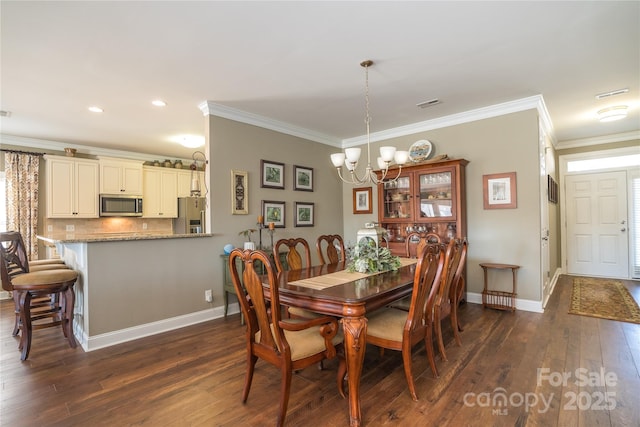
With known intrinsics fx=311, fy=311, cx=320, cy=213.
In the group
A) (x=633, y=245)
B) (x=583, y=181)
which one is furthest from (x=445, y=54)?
(x=633, y=245)

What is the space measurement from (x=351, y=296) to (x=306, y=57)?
2103mm

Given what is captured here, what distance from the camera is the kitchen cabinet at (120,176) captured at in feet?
18.2

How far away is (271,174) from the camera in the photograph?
452cm

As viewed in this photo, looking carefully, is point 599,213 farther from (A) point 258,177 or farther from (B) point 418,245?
(A) point 258,177

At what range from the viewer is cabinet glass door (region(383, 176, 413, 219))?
15.5ft

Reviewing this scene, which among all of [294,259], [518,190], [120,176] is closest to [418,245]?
[294,259]

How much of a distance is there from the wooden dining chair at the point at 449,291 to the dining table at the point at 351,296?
284mm

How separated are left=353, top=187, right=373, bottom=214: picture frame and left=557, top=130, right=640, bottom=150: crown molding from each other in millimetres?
3954

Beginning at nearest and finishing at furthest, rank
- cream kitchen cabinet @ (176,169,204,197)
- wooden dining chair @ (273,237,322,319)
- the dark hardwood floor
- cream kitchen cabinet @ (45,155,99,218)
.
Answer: the dark hardwood floor
wooden dining chair @ (273,237,322,319)
cream kitchen cabinet @ (45,155,99,218)
cream kitchen cabinet @ (176,169,204,197)

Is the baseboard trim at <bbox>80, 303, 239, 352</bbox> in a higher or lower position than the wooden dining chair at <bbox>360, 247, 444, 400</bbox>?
lower

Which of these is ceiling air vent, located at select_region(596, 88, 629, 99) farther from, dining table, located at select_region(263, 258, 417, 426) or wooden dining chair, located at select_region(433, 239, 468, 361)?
dining table, located at select_region(263, 258, 417, 426)

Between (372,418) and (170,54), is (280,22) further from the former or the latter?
(372,418)

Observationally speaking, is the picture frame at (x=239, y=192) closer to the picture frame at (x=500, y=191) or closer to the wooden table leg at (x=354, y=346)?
the wooden table leg at (x=354, y=346)

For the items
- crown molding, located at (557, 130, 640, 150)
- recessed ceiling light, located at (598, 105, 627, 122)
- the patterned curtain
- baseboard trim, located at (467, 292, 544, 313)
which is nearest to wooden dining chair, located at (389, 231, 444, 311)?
baseboard trim, located at (467, 292, 544, 313)
